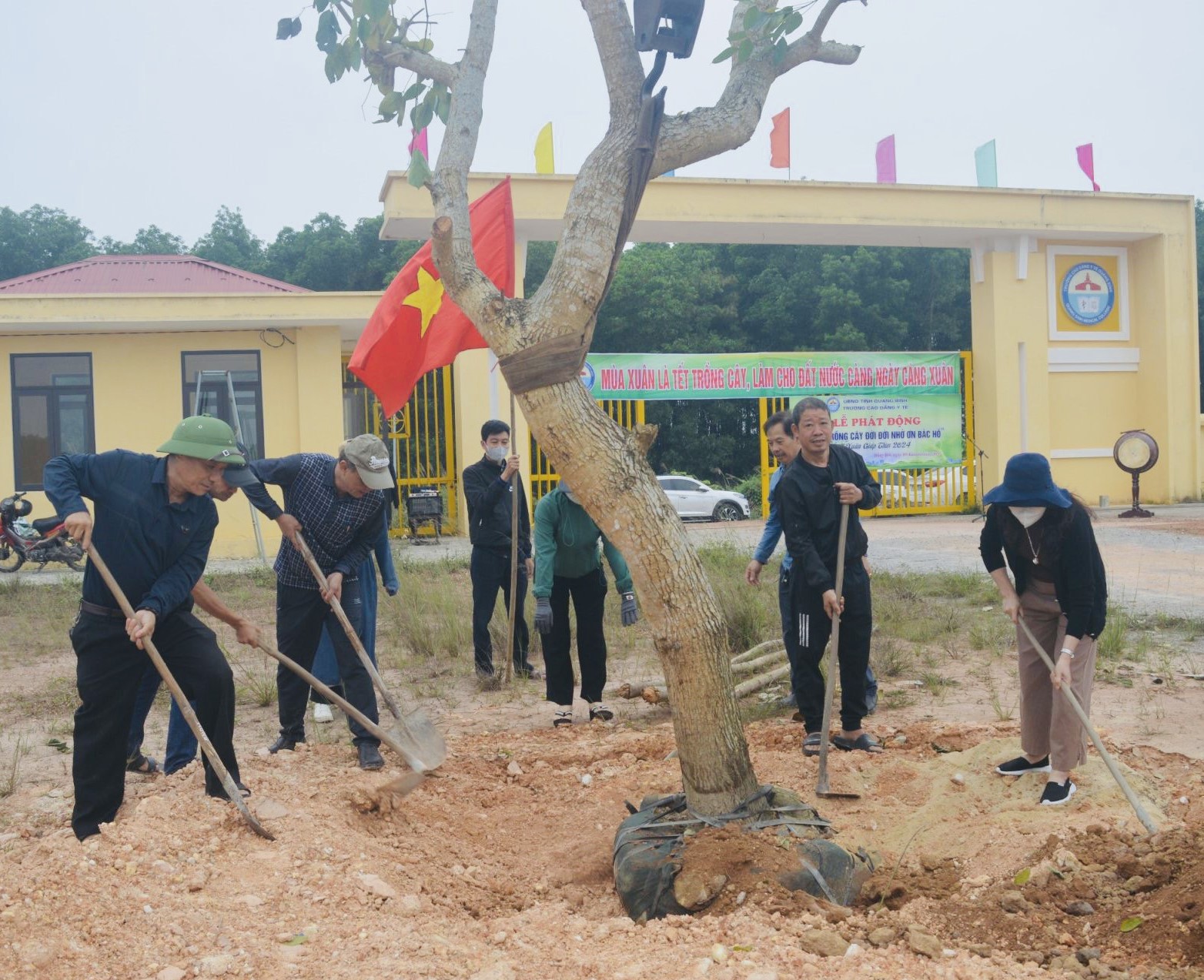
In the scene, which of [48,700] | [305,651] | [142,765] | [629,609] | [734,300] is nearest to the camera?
[142,765]

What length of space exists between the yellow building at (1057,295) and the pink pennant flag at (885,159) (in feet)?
2.40

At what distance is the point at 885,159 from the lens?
1897 centimetres

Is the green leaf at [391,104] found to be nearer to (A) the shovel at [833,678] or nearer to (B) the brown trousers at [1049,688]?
(A) the shovel at [833,678]

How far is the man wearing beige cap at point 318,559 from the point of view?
5.77 meters

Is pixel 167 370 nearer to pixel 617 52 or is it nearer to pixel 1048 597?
pixel 617 52

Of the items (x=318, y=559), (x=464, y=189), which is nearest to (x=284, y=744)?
(x=318, y=559)

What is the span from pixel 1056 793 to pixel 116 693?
12.1ft

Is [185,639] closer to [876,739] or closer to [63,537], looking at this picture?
[876,739]

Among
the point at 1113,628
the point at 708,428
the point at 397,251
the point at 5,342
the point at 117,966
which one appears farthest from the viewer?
the point at 397,251

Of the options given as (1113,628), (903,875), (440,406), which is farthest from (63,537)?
(903,875)

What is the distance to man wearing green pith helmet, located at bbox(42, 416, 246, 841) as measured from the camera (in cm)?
439

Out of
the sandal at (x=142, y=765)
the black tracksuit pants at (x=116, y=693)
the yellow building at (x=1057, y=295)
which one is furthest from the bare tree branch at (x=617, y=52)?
the yellow building at (x=1057, y=295)

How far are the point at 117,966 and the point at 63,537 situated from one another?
12.5 metres

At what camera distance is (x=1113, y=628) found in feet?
25.0
